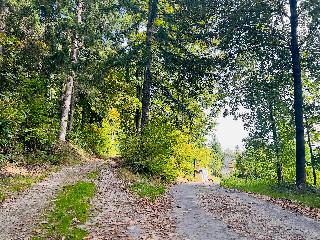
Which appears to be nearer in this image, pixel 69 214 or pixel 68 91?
pixel 69 214

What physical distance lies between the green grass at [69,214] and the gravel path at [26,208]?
0.38 metres

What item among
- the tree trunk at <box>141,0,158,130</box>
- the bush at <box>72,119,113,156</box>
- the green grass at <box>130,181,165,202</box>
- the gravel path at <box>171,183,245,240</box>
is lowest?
the gravel path at <box>171,183,245,240</box>

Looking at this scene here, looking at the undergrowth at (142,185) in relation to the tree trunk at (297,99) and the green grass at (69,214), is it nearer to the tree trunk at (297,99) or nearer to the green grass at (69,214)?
the green grass at (69,214)

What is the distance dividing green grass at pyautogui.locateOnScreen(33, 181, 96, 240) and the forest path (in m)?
2.63

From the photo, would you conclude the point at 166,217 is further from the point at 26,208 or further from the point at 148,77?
the point at 148,77

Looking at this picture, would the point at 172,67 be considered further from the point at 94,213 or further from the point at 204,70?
the point at 94,213

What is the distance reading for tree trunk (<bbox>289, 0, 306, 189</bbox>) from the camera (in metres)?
19.9

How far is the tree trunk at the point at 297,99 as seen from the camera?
19862 mm

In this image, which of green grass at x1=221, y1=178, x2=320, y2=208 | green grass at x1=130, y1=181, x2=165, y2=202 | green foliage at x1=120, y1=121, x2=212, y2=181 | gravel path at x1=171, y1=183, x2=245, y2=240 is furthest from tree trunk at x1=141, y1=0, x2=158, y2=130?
gravel path at x1=171, y1=183, x2=245, y2=240

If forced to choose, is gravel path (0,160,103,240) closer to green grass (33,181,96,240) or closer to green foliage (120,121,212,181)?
green grass (33,181,96,240)

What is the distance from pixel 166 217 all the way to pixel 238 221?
84.9 inches

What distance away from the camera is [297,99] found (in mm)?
20422

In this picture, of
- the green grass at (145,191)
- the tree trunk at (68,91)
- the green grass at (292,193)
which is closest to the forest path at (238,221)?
the green grass at (145,191)

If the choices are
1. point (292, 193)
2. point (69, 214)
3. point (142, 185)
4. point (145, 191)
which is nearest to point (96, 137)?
point (142, 185)
